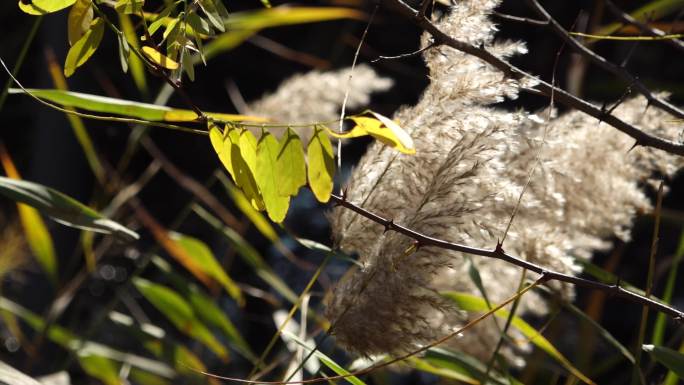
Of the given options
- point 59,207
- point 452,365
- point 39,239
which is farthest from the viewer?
point 39,239

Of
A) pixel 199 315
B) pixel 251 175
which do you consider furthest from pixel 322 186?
pixel 199 315

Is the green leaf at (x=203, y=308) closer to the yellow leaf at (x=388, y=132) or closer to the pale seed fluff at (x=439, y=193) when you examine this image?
the pale seed fluff at (x=439, y=193)

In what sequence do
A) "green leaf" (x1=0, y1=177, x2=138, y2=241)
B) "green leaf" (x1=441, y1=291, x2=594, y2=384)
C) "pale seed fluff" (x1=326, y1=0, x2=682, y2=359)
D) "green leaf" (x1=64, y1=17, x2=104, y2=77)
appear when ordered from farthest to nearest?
"green leaf" (x1=441, y1=291, x2=594, y2=384) → "green leaf" (x1=0, y1=177, x2=138, y2=241) → "pale seed fluff" (x1=326, y1=0, x2=682, y2=359) → "green leaf" (x1=64, y1=17, x2=104, y2=77)

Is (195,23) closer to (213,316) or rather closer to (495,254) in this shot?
(495,254)

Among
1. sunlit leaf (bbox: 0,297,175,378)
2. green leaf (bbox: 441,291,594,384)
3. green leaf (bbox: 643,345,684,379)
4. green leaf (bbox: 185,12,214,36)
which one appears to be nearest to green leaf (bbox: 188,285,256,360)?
sunlit leaf (bbox: 0,297,175,378)

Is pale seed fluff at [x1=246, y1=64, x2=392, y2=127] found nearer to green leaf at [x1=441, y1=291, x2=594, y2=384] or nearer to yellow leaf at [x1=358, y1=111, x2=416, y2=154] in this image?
green leaf at [x1=441, y1=291, x2=594, y2=384]

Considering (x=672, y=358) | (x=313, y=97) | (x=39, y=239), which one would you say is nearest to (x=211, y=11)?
(x=672, y=358)

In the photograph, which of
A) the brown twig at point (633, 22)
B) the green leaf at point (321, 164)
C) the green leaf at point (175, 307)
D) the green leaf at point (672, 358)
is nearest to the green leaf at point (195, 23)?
the green leaf at point (321, 164)
